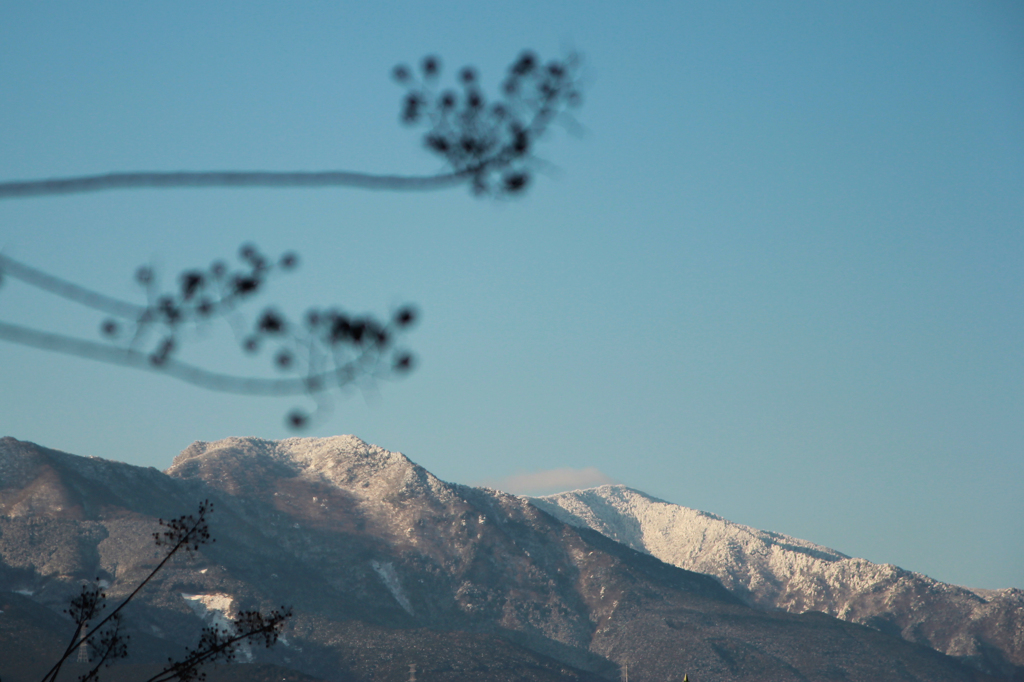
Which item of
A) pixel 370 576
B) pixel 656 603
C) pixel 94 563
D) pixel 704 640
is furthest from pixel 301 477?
pixel 704 640

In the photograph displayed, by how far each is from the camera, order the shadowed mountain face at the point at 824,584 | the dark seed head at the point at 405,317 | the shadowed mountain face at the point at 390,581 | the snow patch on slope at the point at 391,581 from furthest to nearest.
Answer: the shadowed mountain face at the point at 824,584
the snow patch on slope at the point at 391,581
the shadowed mountain face at the point at 390,581
the dark seed head at the point at 405,317

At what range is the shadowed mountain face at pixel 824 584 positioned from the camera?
401ft

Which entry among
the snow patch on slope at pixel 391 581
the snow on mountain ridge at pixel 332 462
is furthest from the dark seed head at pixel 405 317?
the snow on mountain ridge at pixel 332 462

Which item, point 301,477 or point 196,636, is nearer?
point 196,636

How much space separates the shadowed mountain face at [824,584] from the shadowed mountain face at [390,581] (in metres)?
18.5

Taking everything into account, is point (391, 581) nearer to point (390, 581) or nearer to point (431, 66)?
point (390, 581)

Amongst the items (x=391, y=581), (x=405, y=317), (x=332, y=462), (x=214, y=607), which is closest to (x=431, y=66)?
(x=405, y=317)

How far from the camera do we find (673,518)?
178500 millimetres

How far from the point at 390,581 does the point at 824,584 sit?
70392 mm

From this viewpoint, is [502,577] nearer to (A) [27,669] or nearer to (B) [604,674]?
(B) [604,674]

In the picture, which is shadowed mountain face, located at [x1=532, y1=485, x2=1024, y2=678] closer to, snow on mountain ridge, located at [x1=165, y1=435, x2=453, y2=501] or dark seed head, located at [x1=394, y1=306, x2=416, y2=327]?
snow on mountain ridge, located at [x1=165, y1=435, x2=453, y2=501]

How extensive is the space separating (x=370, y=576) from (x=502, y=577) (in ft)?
53.8

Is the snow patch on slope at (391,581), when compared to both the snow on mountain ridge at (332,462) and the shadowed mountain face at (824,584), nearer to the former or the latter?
the snow on mountain ridge at (332,462)

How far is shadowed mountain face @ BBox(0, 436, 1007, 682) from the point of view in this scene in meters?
85.3
